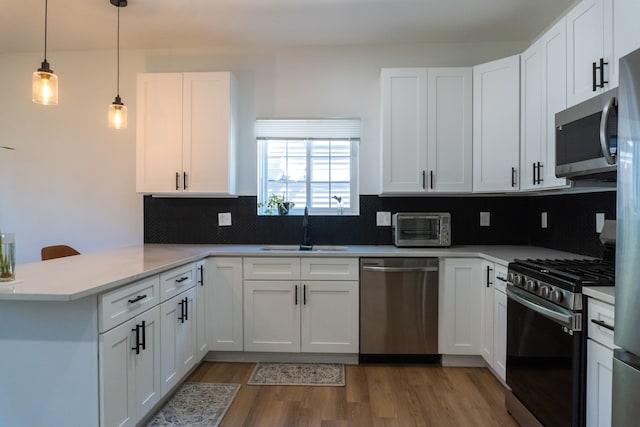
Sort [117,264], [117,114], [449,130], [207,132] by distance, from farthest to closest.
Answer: [207,132]
[449,130]
[117,114]
[117,264]

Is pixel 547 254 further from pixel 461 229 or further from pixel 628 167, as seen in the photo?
pixel 628 167

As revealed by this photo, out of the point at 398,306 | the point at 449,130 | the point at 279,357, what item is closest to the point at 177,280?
the point at 279,357

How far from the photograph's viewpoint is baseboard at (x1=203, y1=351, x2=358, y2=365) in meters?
2.90

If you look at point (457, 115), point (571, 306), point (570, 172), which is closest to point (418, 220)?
point (457, 115)

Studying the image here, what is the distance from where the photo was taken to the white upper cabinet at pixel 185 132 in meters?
3.13

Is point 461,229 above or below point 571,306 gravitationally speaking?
above

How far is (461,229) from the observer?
3.32m

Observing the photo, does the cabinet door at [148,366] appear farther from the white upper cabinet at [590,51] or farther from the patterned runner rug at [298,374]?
the white upper cabinet at [590,51]

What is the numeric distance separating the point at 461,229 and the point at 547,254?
0.76 meters

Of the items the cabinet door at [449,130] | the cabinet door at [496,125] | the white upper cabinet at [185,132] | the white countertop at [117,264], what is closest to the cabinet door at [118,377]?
the white countertop at [117,264]

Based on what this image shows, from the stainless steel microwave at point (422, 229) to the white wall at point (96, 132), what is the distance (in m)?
0.49

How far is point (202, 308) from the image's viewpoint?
9.12 feet

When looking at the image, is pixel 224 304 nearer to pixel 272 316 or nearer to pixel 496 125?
pixel 272 316

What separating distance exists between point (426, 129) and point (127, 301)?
2473mm
